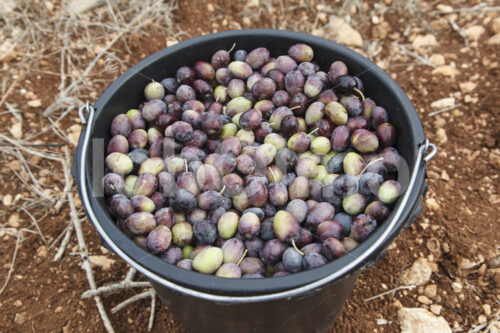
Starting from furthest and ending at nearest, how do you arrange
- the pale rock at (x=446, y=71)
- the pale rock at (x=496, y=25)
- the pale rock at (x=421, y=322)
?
1. the pale rock at (x=496, y=25)
2. the pale rock at (x=446, y=71)
3. the pale rock at (x=421, y=322)

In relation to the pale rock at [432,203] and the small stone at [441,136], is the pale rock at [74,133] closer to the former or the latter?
the pale rock at [432,203]

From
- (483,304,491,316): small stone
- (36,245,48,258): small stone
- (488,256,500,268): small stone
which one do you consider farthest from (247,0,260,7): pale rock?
(483,304,491,316): small stone

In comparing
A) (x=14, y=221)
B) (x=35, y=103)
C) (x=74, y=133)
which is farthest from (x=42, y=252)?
(x=35, y=103)

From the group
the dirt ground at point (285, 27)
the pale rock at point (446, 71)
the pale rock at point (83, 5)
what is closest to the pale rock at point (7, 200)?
the dirt ground at point (285, 27)

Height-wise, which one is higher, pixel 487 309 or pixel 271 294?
pixel 271 294

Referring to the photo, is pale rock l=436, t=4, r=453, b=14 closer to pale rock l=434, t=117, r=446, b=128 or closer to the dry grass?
pale rock l=434, t=117, r=446, b=128

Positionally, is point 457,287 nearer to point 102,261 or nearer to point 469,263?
point 469,263

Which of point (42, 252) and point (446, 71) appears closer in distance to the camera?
point (42, 252)
